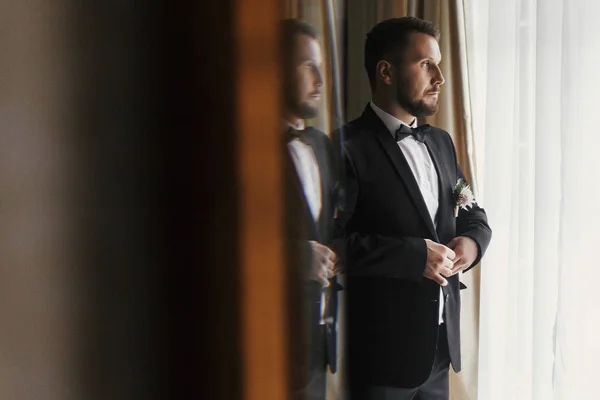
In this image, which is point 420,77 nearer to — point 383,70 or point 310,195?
point 383,70

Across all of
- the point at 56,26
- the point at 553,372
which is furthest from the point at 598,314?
the point at 56,26

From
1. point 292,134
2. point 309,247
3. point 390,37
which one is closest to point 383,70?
point 390,37

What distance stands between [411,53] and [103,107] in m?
0.39

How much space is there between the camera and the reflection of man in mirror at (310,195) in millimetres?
729

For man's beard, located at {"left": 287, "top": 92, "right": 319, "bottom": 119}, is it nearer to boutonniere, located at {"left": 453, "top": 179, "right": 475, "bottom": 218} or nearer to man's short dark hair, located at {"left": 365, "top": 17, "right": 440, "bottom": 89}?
man's short dark hair, located at {"left": 365, "top": 17, "right": 440, "bottom": 89}

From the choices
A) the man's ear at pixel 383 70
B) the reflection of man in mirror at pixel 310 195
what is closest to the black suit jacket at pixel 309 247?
the reflection of man in mirror at pixel 310 195

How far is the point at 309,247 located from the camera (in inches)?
29.3

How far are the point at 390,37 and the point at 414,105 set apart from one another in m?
0.09

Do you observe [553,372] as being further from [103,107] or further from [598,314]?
[103,107]

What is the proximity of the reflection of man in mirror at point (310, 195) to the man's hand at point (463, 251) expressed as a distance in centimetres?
16

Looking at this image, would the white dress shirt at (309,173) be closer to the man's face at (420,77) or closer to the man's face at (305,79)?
the man's face at (305,79)

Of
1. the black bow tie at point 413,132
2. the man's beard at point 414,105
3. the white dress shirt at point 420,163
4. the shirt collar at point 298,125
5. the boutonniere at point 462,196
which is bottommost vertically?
the boutonniere at point 462,196

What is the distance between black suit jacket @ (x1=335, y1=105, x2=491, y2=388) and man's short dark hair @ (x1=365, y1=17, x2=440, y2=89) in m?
0.07

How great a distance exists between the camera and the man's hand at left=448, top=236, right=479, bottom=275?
71 centimetres
